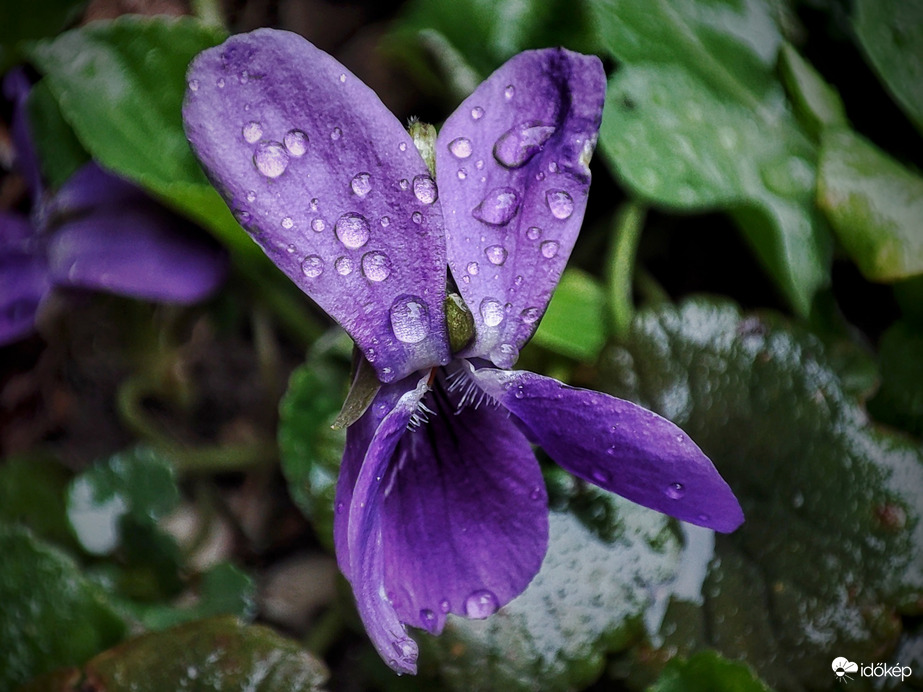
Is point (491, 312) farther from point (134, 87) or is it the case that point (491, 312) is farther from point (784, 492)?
point (134, 87)

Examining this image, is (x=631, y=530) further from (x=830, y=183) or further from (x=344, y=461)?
(x=830, y=183)

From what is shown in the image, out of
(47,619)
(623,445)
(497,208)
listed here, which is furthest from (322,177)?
(47,619)

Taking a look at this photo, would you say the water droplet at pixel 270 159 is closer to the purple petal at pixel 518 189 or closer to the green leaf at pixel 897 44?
the purple petal at pixel 518 189

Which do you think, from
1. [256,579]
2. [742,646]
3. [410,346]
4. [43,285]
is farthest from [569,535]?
[43,285]

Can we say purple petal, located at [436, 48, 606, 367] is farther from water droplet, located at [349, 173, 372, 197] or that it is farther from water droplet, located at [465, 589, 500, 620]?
water droplet, located at [465, 589, 500, 620]

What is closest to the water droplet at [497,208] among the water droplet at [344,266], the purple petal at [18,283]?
the water droplet at [344,266]
